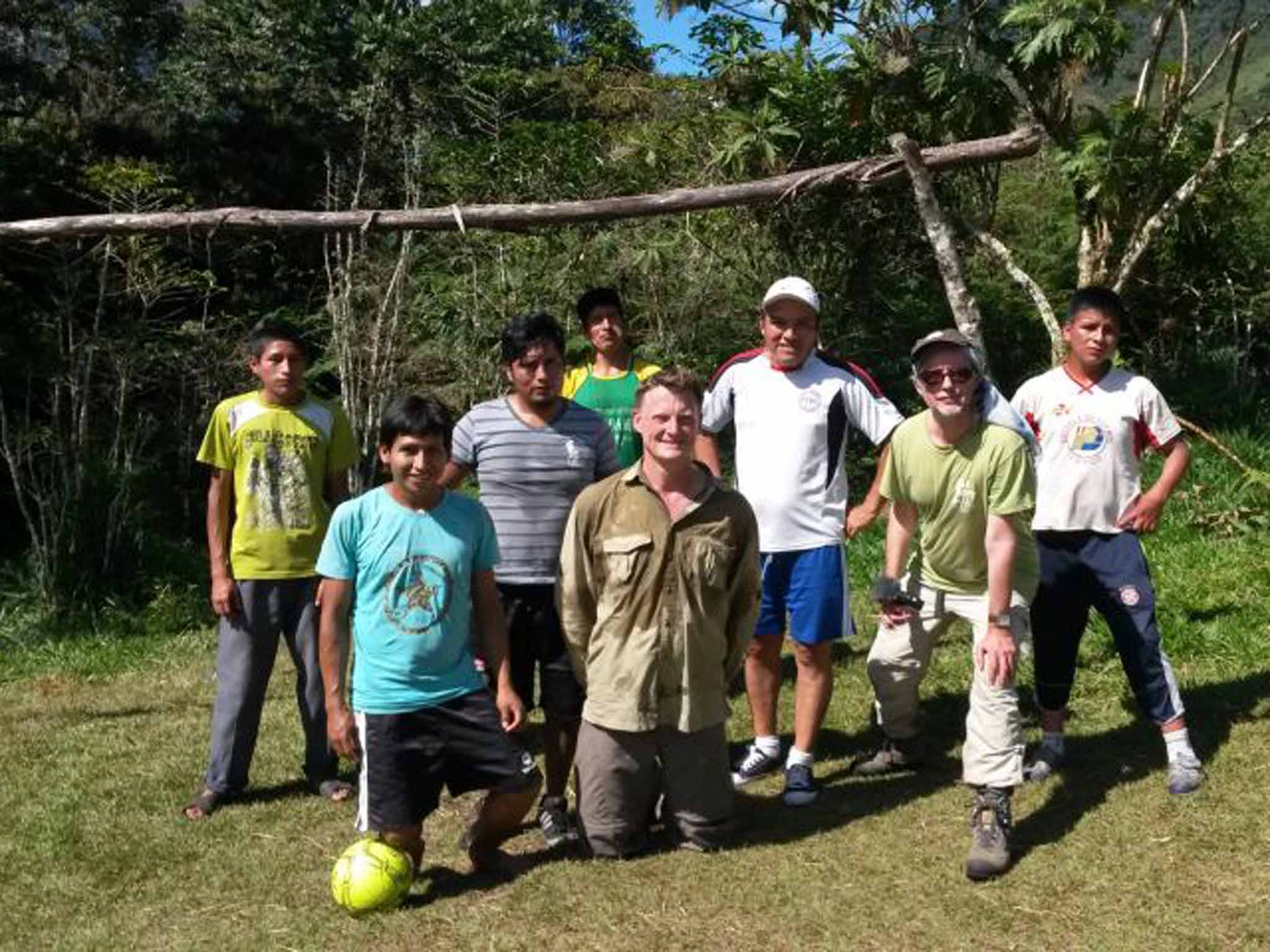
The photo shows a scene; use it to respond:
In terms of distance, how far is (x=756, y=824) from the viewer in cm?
492

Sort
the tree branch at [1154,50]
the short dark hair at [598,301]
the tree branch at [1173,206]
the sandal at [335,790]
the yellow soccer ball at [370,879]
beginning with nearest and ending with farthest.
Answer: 1. the yellow soccer ball at [370,879]
2. the sandal at [335,790]
3. the short dark hair at [598,301]
4. the tree branch at [1154,50]
5. the tree branch at [1173,206]

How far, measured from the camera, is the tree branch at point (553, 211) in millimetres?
5773

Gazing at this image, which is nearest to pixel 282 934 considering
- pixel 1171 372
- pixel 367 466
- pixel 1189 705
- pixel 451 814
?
pixel 451 814

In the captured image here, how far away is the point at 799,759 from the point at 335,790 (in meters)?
1.84

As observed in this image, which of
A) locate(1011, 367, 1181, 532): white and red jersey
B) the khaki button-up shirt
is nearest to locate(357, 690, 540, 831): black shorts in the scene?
the khaki button-up shirt

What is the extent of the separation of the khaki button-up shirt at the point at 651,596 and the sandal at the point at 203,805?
68.5 inches

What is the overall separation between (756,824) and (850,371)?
1.70 meters

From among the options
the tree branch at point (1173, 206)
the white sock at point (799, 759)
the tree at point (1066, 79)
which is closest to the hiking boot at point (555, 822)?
the white sock at point (799, 759)

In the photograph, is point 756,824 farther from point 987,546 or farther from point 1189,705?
point 1189,705

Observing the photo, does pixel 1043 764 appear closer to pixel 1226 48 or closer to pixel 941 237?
pixel 941 237

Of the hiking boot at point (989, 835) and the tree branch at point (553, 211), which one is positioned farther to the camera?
the tree branch at point (553, 211)

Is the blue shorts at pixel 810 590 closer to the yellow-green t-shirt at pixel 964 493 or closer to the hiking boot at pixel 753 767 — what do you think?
the yellow-green t-shirt at pixel 964 493

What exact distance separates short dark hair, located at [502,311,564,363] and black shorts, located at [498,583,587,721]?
0.84m

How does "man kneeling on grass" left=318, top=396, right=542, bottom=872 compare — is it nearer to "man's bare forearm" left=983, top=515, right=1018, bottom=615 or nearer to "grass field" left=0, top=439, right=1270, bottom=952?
"grass field" left=0, top=439, right=1270, bottom=952
